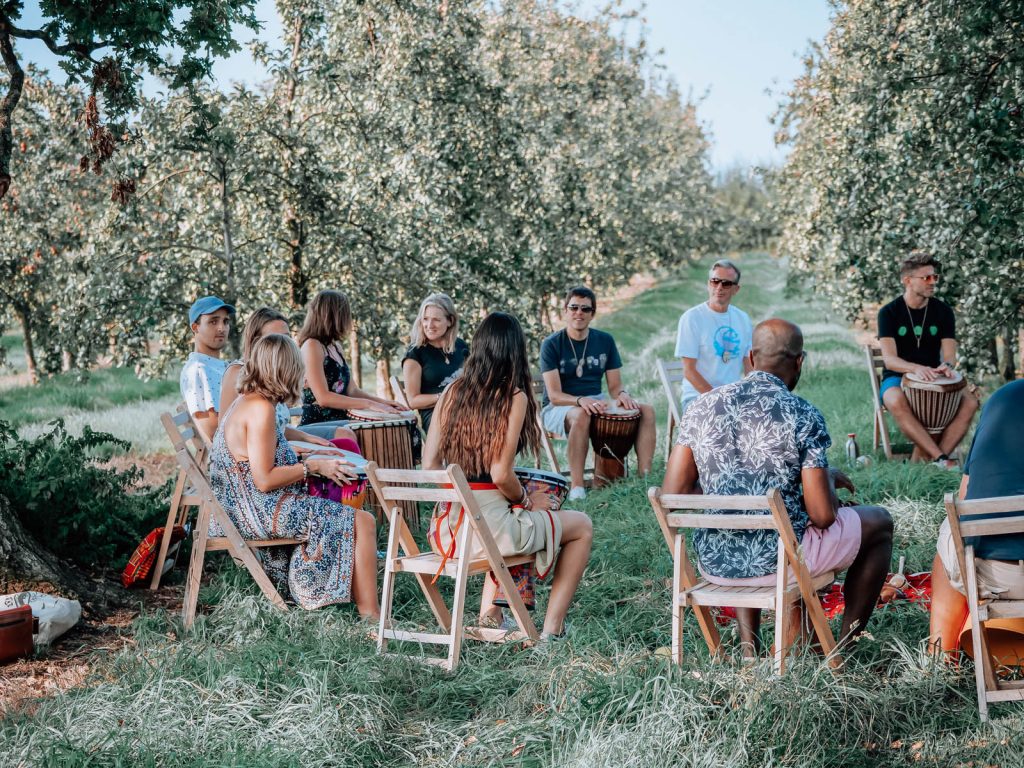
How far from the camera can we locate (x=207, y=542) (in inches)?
207

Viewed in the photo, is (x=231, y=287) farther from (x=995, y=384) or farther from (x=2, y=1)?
(x=995, y=384)

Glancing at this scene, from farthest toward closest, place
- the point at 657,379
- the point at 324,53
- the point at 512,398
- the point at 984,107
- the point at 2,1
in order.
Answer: the point at 657,379
the point at 324,53
the point at 984,107
the point at 2,1
the point at 512,398

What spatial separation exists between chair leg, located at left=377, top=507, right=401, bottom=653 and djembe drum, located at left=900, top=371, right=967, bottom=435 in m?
5.05

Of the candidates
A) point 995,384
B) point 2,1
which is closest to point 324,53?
point 2,1

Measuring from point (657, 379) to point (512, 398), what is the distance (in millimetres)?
11816

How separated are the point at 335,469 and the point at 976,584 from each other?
308 centimetres

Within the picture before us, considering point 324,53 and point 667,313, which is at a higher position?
point 324,53

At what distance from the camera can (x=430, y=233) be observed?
438 inches

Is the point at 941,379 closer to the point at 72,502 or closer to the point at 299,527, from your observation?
the point at 299,527

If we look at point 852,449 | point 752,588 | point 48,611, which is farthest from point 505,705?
point 852,449

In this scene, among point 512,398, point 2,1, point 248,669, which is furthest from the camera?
point 2,1

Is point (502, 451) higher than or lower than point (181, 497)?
higher

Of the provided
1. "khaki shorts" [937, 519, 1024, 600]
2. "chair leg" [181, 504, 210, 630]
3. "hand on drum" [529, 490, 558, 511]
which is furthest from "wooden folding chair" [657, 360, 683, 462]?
"khaki shorts" [937, 519, 1024, 600]

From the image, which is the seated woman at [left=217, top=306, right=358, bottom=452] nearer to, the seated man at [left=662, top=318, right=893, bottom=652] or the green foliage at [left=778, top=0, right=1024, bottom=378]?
the seated man at [left=662, top=318, right=893, bottom=652]
